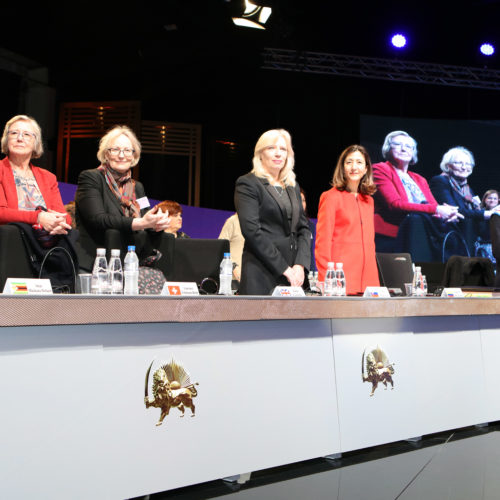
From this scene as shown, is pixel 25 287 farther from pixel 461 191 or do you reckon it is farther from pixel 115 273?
pixel 461 191

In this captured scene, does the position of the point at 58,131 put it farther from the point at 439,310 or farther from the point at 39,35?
the point at 439,310

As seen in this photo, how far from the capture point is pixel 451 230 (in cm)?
744

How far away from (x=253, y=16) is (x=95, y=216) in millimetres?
3980

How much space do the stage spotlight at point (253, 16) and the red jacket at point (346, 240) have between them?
133 inches

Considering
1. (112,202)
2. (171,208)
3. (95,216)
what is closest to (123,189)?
(112,202)

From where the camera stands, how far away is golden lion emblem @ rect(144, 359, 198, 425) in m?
1.69

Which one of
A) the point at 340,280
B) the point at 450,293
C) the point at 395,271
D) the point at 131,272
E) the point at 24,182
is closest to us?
the point at 131,272

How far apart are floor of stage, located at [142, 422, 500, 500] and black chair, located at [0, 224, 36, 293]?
925 millimetres

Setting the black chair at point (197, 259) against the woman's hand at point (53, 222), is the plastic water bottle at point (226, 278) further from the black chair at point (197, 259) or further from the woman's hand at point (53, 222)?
the woman's hand at point (53, 222)

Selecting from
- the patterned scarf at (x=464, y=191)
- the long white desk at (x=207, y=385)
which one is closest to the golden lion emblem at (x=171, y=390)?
the long white desk at (x=207, y=385)

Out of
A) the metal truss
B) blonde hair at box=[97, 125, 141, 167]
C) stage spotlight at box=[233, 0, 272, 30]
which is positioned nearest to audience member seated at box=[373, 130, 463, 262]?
the metal truss

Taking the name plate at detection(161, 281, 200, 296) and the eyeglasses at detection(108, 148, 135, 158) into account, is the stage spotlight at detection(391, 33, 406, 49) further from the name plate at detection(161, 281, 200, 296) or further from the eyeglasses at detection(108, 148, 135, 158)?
the name plate at detection(161, 281, 200, 296)

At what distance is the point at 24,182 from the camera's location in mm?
2371

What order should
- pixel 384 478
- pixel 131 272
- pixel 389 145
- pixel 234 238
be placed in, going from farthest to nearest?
pixel 389 145
pixel 234 238
pixel 131 272
pixel 384 478
